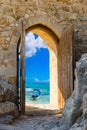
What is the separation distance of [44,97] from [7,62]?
24.7ft

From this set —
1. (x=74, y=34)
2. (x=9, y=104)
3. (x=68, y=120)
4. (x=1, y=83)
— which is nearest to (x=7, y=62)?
(x=1, y=83)

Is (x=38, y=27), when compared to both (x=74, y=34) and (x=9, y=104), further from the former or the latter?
(x=9, y=104)

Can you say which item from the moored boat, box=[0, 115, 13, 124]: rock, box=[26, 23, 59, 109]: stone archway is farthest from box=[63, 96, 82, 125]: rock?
the moored boat

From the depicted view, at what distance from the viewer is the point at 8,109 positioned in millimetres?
6633

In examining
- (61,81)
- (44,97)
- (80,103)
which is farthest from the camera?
(44,97)

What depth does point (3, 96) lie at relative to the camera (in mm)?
6766

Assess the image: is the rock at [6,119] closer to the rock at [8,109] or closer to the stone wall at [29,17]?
the rock at [8,109]

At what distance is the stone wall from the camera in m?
7.36

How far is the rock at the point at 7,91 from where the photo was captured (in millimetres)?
6766

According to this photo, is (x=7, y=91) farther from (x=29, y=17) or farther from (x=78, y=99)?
(x=78, y=99)

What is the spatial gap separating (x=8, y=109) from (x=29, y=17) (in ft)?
8.74

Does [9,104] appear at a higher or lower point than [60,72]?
lower

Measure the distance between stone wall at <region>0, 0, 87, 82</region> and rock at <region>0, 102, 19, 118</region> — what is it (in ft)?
2.94

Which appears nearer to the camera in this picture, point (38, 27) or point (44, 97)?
point (38, 27)
